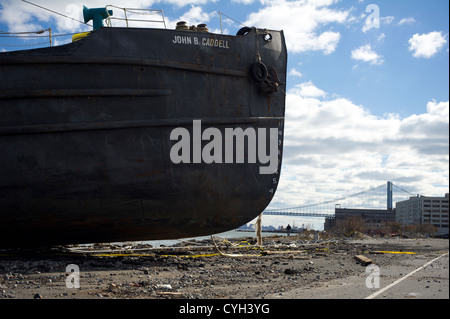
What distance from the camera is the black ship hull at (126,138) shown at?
8.32 metres

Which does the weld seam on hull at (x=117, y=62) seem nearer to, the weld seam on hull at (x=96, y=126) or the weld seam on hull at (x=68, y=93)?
the weld seam on hull at (x=68, y=93)

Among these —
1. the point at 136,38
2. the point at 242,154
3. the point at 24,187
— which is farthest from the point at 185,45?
the point at 24,187

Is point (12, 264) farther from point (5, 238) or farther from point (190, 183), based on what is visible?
point (190, 183)

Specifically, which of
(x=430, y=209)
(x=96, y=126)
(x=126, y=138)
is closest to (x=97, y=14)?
(x=96, y=126)

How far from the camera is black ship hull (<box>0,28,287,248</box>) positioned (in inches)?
328

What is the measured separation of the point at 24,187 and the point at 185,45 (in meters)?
4.31

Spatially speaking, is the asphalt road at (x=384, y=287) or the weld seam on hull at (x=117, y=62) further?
the weld seam on hull at (x=117, y=62)

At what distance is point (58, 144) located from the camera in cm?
836

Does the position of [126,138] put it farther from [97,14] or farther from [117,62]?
[97,14]

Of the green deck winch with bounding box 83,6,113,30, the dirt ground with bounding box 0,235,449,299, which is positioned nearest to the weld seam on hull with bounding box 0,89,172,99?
the green deck winch with bounding box 83,6,113,30

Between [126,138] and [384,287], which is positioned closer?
[384,287]

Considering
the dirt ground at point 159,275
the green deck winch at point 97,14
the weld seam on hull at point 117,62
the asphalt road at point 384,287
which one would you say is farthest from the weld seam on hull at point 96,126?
the asphalt road at point 384,287

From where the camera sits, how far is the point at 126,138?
8.70 metres

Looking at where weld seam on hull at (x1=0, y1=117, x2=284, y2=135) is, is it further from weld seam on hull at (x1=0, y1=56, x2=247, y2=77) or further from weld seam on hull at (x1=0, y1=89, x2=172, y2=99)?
weld seam on hull at (x1=0, y1=56, x2=247, y2=77)
